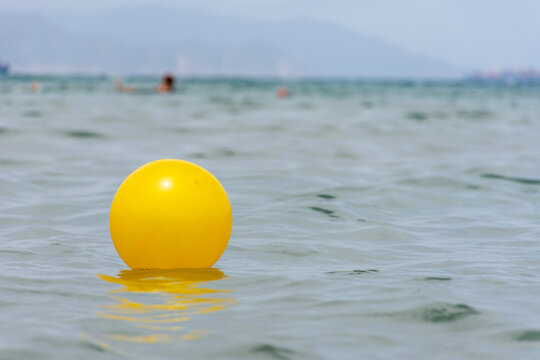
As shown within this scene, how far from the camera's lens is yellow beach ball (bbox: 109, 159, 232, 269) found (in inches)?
186

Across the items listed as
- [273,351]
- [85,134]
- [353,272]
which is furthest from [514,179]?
[85,134]

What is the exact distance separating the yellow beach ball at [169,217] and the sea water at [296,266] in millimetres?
153

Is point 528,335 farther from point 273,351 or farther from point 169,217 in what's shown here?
point 169,217

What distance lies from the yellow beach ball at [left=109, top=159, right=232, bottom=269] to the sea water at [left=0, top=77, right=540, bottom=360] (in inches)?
6.0

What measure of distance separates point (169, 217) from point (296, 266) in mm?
1098

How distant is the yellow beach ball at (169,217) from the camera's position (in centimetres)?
473

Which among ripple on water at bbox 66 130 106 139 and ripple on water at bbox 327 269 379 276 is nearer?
ripple on water at bbox 327 269 379 276

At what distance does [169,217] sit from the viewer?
4715 millimetres

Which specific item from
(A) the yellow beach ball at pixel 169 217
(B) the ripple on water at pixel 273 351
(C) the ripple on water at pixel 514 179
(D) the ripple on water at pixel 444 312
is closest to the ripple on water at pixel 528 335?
(D) the ripple on water at pixel 444 312

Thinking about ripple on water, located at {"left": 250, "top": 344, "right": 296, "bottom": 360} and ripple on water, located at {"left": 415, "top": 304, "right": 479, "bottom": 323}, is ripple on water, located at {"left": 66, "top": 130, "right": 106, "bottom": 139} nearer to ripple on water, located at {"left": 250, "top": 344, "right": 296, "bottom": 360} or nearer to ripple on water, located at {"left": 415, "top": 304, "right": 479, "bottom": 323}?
ripple on water, located at {"left": 415, "top": 304, "right": 479, "bottom": 323}

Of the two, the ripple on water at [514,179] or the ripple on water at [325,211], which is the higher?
the ripple on water at [514,179]

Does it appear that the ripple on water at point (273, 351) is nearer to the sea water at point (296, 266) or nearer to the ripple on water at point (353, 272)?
the sea water at point (296, 266)

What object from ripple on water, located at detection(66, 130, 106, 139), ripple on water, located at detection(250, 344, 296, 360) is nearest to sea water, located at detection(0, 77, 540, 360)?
ripple on water, located at detection(250, 344, 296, 360)

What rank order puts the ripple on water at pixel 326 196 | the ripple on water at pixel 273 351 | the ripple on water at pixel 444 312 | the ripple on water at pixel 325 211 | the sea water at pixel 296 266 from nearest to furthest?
the ripple on water at pixel 273 351 < the sea water at pixel 296 266 < the ripple on water at pixel 444 312 < the ripple on water at pixel 325 211 < the ripple on water at pixel 326 196
